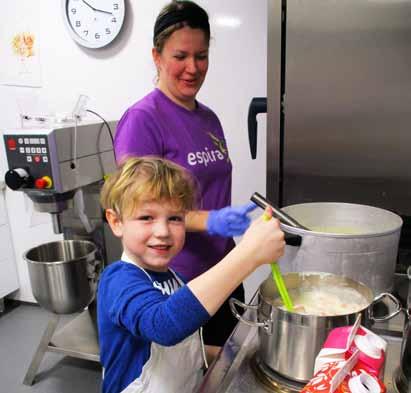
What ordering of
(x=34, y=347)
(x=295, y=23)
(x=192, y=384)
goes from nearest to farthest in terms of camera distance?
(x=192, y=384) < (x=295, y=23) < (x=34, y=347)

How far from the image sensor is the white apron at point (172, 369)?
29.2 inches

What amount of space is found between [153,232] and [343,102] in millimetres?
570

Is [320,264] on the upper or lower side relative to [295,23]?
lower

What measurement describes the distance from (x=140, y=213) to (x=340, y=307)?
37 centimetres

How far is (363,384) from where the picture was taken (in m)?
0.44

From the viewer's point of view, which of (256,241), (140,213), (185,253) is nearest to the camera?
(256,241)

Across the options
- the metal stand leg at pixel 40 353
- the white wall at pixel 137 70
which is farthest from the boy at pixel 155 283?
the metal stand leg at pixel 40 353

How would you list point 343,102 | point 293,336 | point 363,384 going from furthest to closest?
1. point 343,102
2. point 293,336
3. point 363,384

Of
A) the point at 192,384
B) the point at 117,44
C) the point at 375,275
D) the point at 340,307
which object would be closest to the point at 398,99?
the point at 375,275

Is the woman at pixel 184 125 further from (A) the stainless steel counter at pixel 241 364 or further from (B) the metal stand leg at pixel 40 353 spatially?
(B) the metal stand leg at pixel 40 353

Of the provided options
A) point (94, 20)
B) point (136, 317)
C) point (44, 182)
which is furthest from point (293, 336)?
point (94, 20)

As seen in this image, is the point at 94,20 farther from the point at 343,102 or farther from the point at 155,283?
the point at 155,283

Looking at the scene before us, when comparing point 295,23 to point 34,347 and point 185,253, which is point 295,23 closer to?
point 185,253

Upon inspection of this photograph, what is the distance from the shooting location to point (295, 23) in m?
0.95
